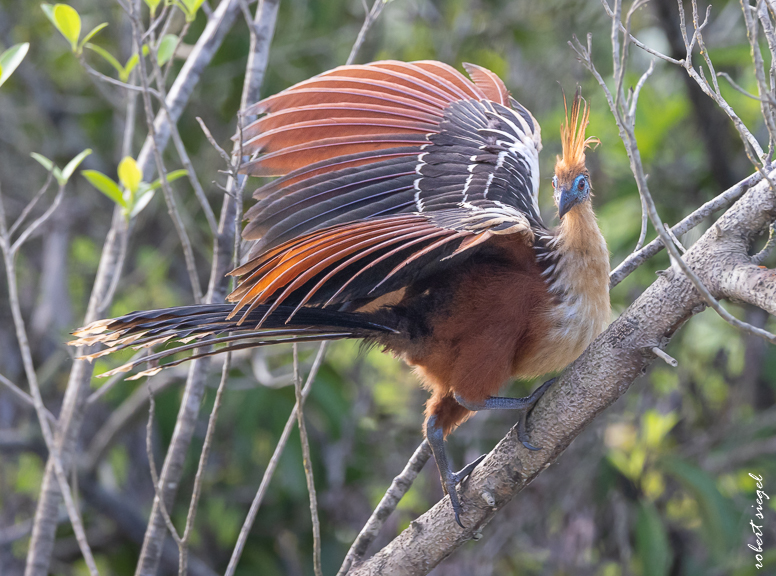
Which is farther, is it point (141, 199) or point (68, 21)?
point (141, 199)

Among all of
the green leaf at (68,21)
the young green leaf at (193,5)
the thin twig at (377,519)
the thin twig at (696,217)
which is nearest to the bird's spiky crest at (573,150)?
the thin twig at (696,217)

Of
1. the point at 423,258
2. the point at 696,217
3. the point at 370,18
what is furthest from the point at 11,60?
the point at 696,217

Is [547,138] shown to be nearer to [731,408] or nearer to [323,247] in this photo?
[731,408]

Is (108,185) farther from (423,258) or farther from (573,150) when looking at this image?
(573,150)

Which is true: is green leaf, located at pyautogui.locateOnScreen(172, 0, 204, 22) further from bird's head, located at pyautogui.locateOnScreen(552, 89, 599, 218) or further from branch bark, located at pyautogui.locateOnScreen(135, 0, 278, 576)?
bird's head, located at pyautogui.locateOnScreen(552, 89, 599, 218)

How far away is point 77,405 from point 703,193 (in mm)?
3777

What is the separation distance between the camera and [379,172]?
7.38 ft

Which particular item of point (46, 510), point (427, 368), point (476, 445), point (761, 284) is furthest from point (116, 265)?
point (476, 445)

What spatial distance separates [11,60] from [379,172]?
126cm

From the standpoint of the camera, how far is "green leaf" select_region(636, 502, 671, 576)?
12.3 ft

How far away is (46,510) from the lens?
282 centimetres

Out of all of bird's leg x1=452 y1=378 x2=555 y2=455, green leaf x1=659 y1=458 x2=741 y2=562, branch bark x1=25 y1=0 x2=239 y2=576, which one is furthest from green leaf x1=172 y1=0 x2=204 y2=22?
green leaf x1=659 y1=458 x2=741 y2=562

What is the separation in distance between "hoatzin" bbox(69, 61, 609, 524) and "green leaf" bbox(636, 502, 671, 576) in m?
1.94

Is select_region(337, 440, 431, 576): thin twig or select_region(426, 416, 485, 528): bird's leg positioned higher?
select_region(426, 416, 485, 528): bird's leg
